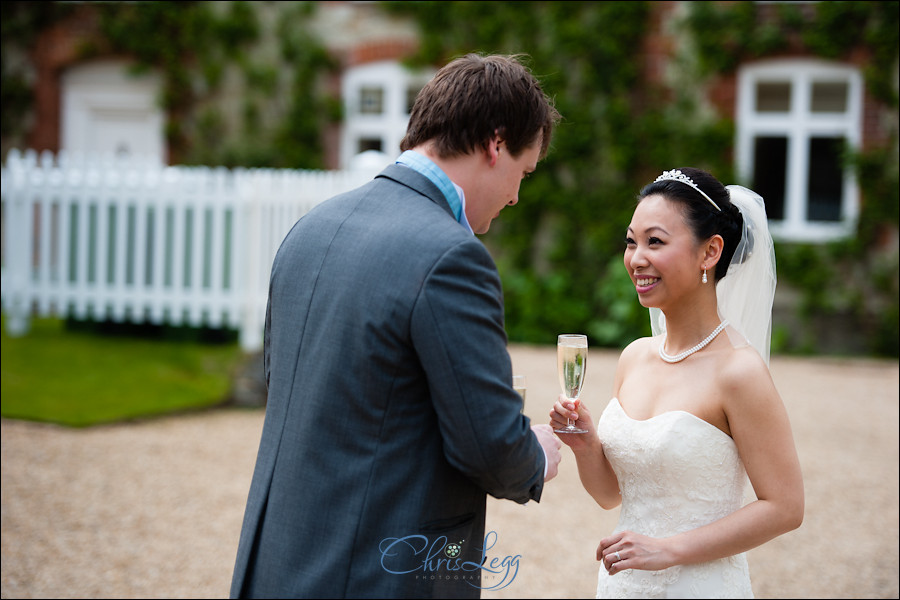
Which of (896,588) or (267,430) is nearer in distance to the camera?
(267,430)

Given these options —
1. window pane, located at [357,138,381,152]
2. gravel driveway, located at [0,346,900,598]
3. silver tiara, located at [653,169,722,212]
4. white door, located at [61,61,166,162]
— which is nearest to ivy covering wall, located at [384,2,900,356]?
window pane, located at [357,138,381,152]

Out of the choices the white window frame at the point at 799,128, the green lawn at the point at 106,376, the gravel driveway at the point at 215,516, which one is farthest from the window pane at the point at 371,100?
the gravel driveway at the point at 215,516

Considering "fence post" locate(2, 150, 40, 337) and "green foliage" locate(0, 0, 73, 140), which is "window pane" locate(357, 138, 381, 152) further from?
"fence post" locate(2, 150, 40, 337)

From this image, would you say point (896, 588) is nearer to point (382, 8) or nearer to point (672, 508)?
point (672, 508)

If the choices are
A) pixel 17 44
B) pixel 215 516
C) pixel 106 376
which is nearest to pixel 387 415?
pixel 215 516

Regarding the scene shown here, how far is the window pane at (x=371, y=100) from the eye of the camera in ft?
42.2

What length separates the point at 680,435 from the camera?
7.73 ft

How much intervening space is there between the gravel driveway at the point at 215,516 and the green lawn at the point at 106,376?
19 centimetres

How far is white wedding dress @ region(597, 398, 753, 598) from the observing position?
2350 mm

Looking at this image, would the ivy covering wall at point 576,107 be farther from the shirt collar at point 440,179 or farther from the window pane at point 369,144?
the shirt collar at point 440,179

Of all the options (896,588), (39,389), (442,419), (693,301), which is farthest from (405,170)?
(39,389)

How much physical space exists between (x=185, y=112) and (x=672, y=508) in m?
12.4

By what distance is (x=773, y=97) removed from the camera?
38.5 ft

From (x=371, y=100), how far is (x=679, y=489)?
1123cm
